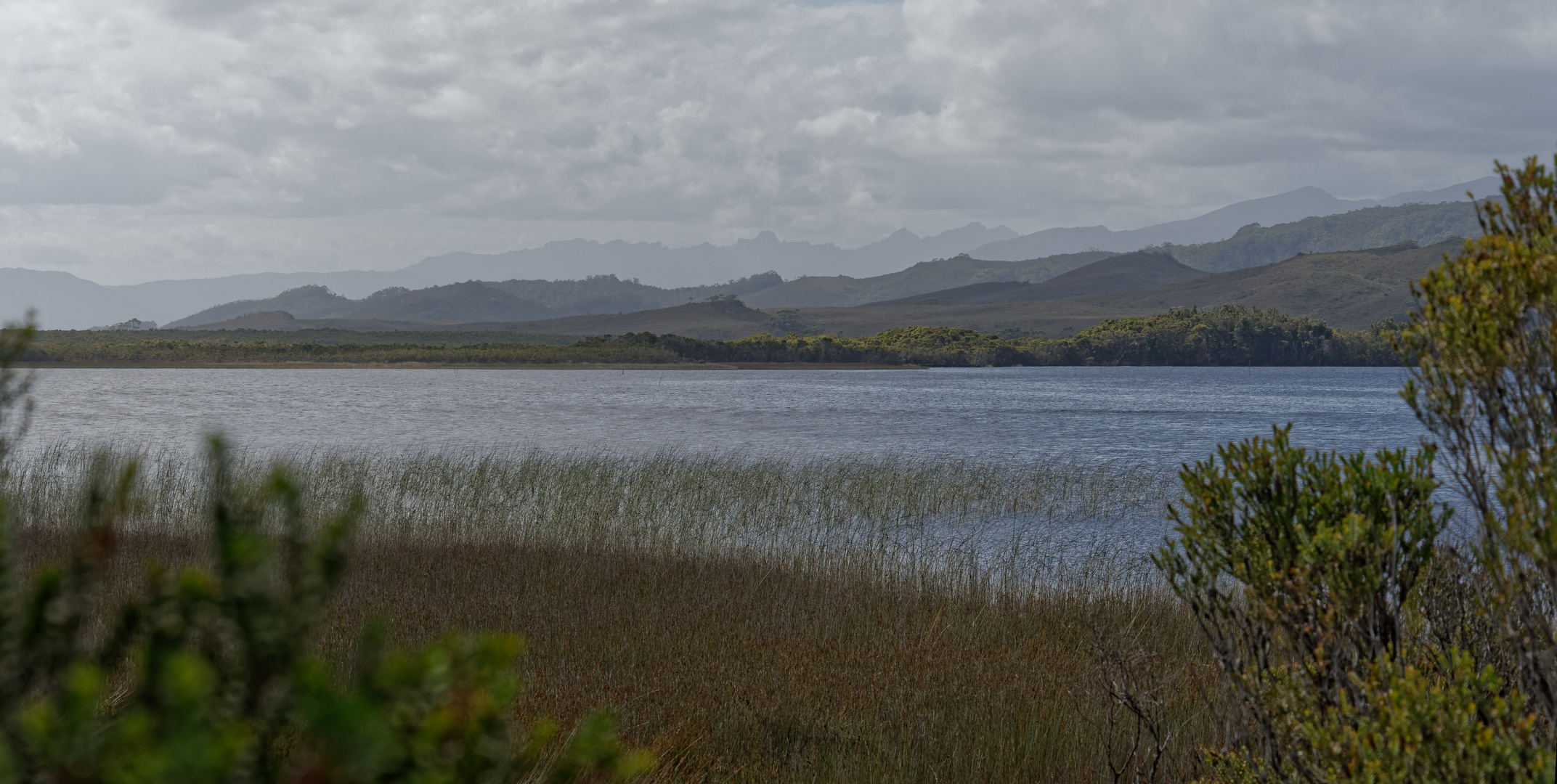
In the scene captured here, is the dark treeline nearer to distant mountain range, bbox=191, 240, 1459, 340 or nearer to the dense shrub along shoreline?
the dense shrub along shoreline

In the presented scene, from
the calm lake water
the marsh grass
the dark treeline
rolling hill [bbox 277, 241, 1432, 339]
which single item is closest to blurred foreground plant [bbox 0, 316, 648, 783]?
the marsh grass

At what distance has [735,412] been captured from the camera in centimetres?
4981

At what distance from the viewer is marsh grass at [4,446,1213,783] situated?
249 inches

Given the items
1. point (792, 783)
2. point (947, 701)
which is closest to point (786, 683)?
point (947, 701)

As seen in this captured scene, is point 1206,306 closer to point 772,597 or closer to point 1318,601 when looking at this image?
point 772,597

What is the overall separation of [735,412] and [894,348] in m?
72.4

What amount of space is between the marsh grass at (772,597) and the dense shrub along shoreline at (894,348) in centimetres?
8582

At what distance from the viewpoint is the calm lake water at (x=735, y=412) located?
1337 inches

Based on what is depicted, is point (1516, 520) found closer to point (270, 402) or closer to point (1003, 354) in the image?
point (270, 402)

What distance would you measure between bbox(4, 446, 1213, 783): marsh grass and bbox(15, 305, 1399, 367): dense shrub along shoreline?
8582 cm

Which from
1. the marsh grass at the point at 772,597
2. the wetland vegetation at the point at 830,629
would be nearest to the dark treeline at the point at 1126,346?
the marsh grass at the point at 772,597

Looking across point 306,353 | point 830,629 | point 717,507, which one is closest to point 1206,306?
point 306,353

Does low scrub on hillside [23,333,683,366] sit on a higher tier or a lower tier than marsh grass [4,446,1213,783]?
higher

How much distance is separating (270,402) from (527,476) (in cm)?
3991
